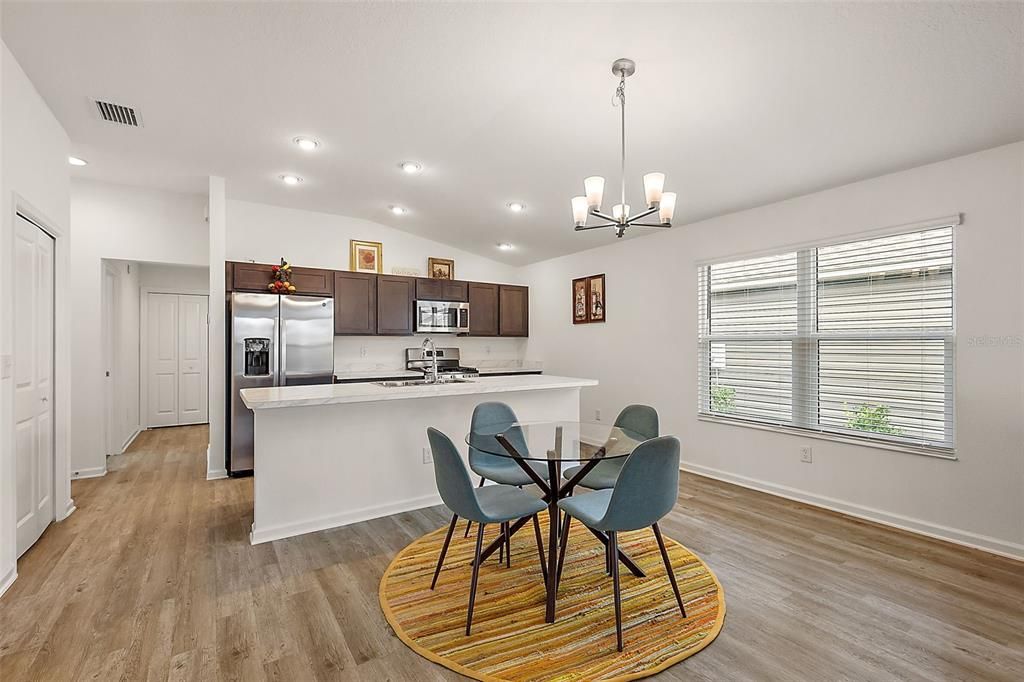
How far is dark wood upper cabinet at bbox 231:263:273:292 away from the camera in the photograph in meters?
4.88

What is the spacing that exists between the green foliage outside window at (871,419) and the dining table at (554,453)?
5.81 feet

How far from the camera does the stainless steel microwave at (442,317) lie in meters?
6.11

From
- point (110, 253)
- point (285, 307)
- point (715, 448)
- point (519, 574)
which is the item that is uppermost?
point (110, 253)

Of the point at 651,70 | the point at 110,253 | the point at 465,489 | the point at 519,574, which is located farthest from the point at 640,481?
the point at 110,253

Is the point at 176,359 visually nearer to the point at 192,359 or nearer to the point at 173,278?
the point at 192,359

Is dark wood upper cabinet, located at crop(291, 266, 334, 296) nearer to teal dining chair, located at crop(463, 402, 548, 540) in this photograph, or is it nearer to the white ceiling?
the white ceiling

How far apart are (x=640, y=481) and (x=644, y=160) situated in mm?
2411

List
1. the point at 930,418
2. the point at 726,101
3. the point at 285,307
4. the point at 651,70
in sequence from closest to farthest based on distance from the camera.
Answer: the point at 651,70 < the point at 726,101 < the point at 930,418 < the point at 285,307

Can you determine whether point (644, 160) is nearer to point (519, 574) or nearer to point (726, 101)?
point (726, 101)

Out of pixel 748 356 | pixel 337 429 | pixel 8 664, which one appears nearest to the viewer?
pixel 8 664

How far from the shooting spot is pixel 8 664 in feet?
6.27

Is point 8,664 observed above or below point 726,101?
below

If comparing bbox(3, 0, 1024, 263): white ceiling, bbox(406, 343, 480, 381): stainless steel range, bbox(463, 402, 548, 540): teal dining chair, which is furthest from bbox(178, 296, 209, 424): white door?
bbox(463, 402, 548, 540): teal dining chair

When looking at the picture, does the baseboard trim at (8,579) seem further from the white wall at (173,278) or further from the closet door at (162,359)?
the closet door at (162,359)
